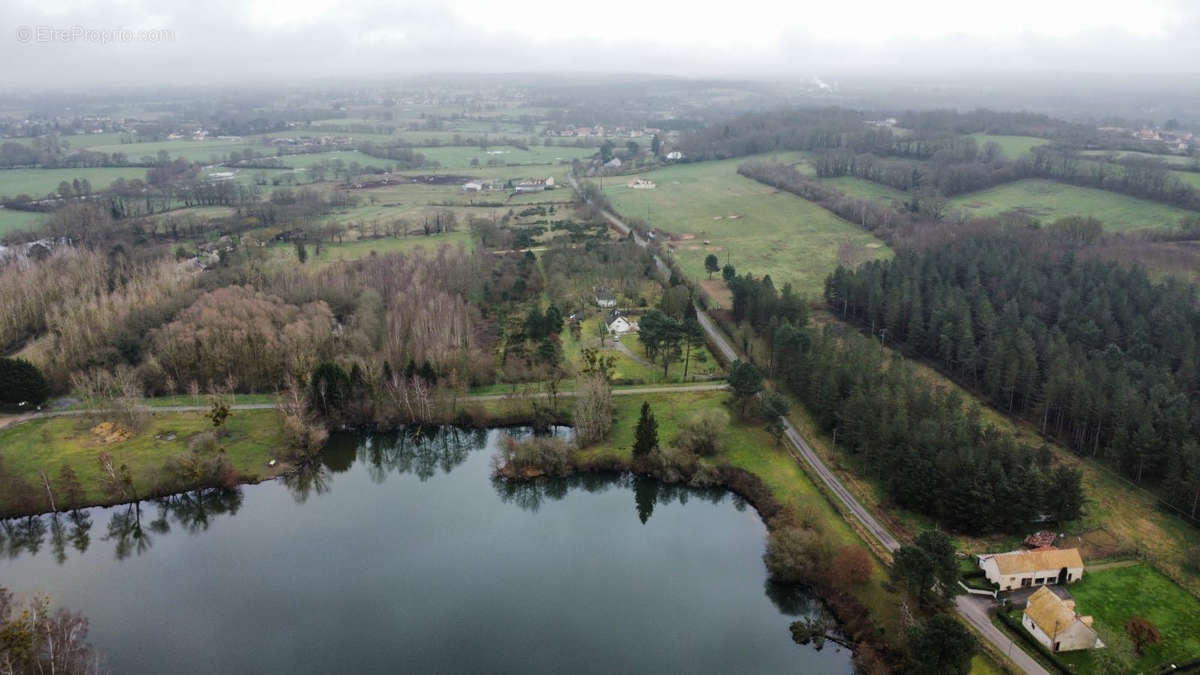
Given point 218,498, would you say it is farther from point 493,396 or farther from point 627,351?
point 627,351

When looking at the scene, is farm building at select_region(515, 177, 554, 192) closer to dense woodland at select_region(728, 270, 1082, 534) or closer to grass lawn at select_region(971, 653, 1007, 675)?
dense woodland at select_region(728, 270, 1082, 534)

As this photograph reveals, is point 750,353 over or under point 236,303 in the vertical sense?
under

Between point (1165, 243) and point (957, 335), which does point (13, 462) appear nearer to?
point (957, 335)

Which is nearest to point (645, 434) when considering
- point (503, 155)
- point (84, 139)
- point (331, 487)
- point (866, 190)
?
point (331, 487)

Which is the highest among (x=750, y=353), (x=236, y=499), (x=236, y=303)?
(x=236, y=303)

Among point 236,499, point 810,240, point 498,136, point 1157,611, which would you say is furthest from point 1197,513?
point 498,136

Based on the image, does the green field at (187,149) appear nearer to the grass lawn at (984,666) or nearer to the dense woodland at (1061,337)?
the dense woodland at (1061,337)
